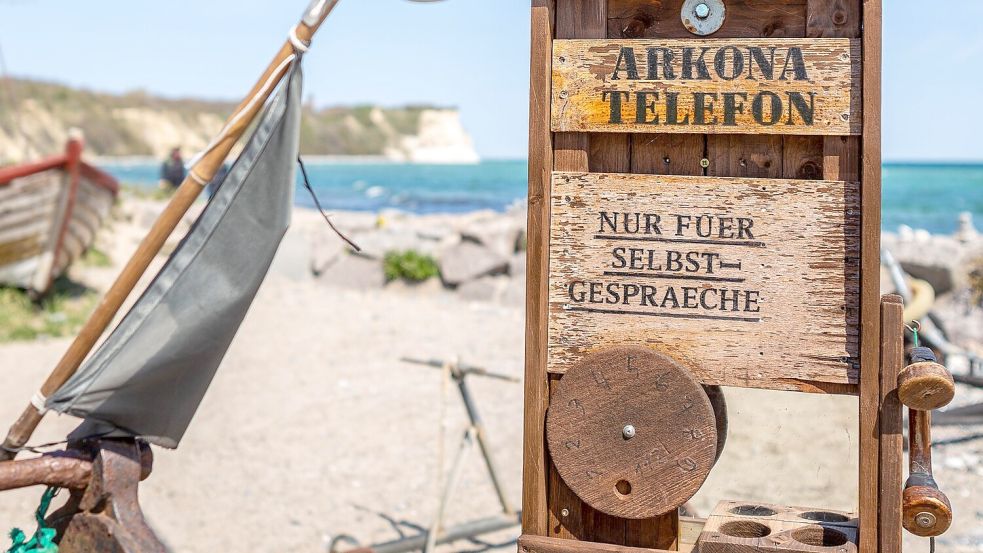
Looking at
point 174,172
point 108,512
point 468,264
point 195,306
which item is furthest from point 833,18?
point 174,172

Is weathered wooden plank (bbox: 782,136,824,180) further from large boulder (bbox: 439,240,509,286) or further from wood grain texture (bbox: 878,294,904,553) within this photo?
large boulder (bbox: 439,240,509,286)

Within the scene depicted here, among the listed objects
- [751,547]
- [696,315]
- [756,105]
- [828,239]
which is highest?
[756,105]

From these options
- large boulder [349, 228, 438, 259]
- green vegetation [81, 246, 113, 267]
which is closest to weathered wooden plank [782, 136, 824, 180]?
large boulder [349, 228, 438, 259]

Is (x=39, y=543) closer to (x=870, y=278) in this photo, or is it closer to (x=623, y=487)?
(x=623, y=487)

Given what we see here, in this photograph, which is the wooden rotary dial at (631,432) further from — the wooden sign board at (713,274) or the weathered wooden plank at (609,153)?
the weathered wooden plank at (609,153)

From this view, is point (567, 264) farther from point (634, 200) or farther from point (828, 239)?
point (828, 239)

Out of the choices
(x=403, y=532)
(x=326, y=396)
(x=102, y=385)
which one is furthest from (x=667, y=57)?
(x=326, y=396)

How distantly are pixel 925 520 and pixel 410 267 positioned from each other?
438 inches

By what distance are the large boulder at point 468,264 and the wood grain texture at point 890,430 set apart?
1060 centimetres

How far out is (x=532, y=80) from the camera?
8.03ft

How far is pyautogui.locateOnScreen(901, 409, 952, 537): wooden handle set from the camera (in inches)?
88.4

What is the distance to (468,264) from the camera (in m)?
13.0

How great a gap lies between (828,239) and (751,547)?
783 millimetres

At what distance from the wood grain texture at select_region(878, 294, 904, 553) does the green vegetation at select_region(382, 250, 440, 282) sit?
11.0 m
